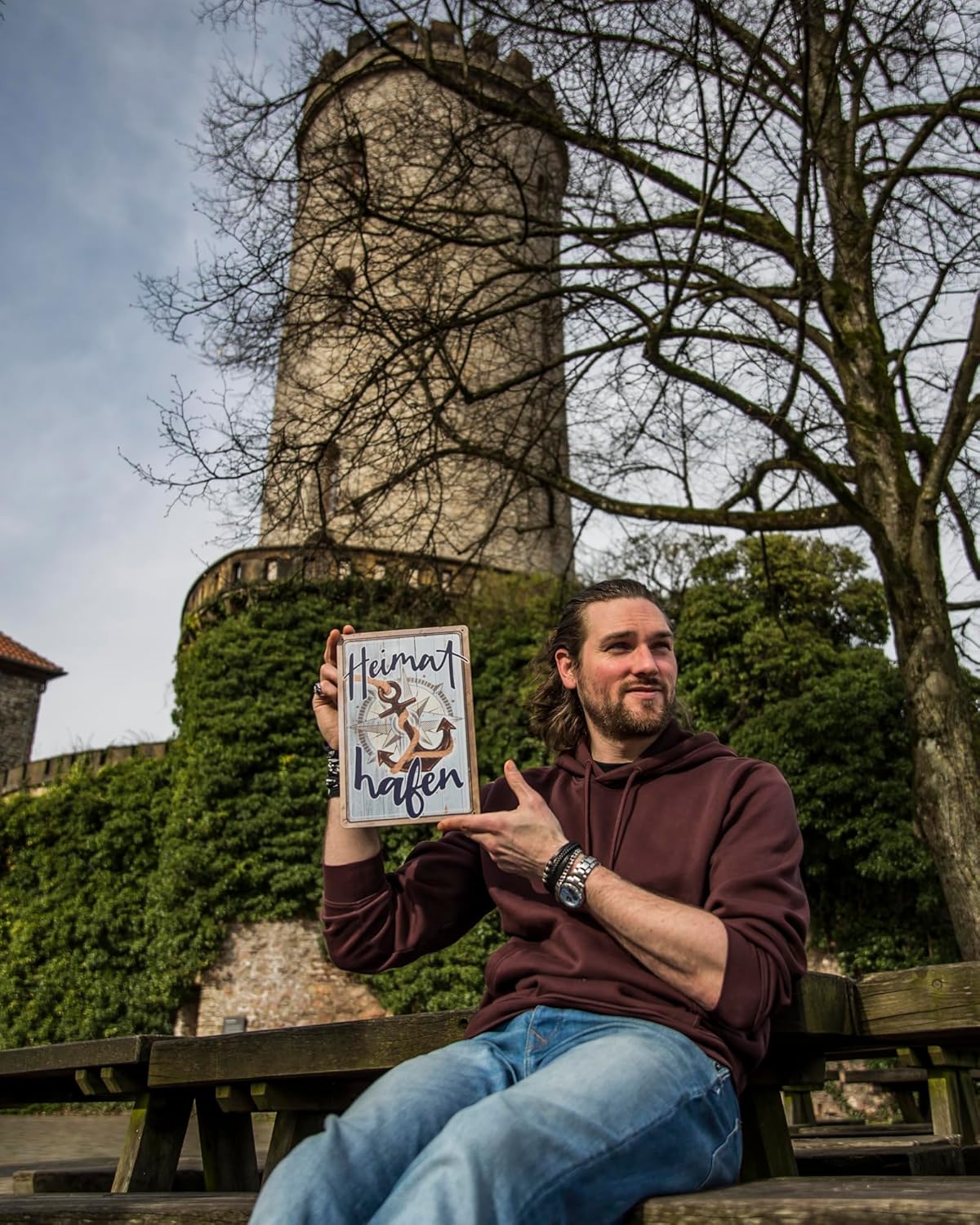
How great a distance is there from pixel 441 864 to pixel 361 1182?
949mm

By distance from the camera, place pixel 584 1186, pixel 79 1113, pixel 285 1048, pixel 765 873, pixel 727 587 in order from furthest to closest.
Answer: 1. pixel 79 1113
2. pixel 727 587
3. pixel 285 1048
4. pixel 765 873
5. pixel 584 1186

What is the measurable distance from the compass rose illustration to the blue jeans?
58cm

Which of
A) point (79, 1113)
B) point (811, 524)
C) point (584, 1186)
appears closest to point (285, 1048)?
point (584, 1186)

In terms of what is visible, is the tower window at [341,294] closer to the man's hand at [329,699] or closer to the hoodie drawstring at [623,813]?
the man's hand at [329,699]

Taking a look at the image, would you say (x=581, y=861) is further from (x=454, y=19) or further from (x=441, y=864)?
(x=454, y=19)

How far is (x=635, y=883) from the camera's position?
1.98m

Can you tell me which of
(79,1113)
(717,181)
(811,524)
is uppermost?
(717,181)

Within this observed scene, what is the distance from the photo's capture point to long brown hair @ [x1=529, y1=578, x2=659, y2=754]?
2490 mm

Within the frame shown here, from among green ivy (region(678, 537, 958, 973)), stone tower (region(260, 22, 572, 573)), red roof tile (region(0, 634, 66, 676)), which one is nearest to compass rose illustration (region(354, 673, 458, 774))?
stone tower (region(260, 22, 572, 573))

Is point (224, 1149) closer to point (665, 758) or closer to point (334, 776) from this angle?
point (334, 776)

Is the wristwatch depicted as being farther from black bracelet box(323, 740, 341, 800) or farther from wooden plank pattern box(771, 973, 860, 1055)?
black bracelet box(323, 740, 341, 800)

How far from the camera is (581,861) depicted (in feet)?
6.29

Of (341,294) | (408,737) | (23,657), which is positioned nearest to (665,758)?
(408,737)

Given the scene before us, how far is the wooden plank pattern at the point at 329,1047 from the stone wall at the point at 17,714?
1068 inches
